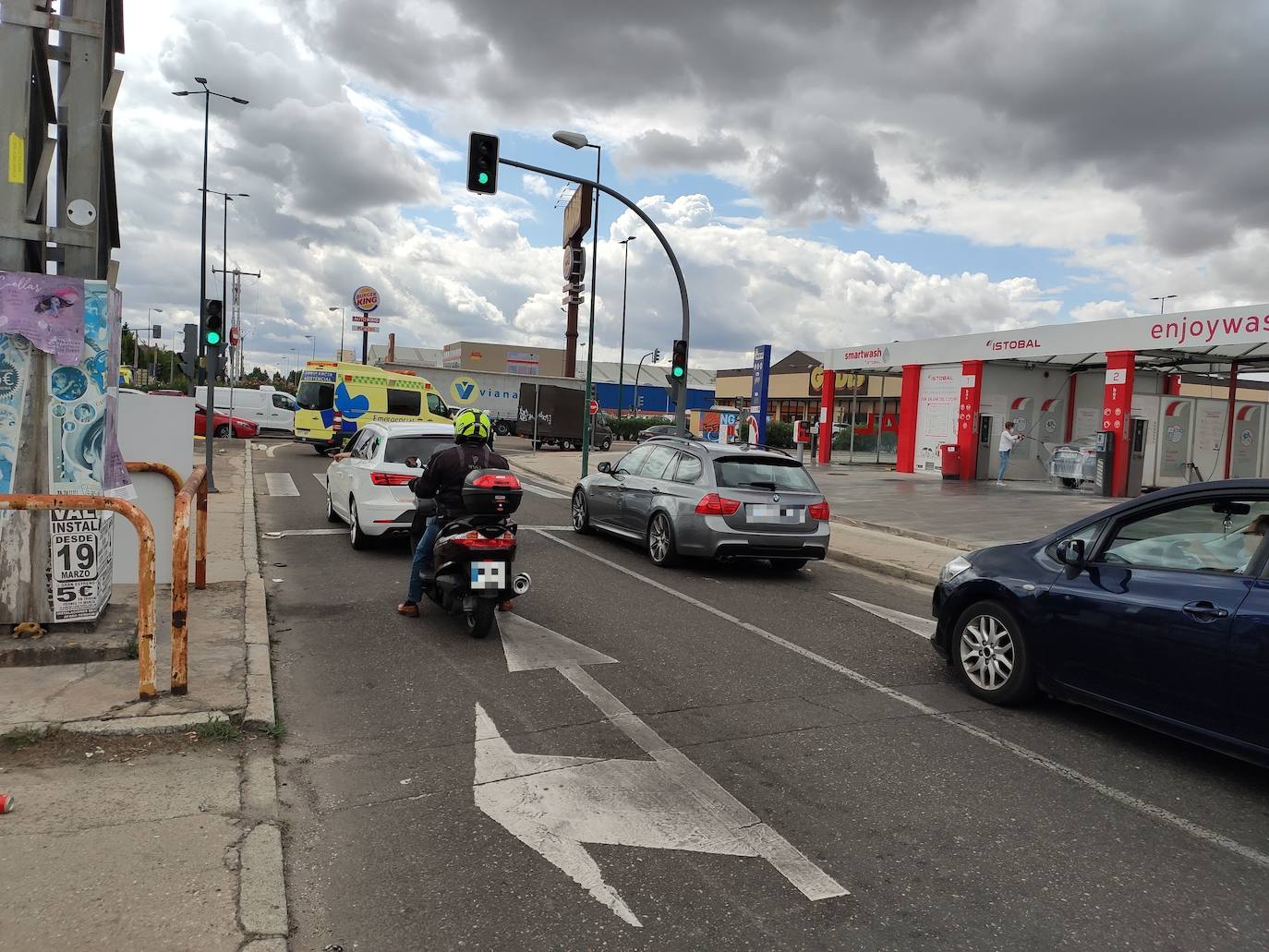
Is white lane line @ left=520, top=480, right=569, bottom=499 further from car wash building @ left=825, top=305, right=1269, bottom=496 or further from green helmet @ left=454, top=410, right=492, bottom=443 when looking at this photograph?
car wash building @ left=825, top=305, right=1269, bottom=496

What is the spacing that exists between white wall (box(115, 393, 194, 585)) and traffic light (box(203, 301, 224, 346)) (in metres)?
8.15

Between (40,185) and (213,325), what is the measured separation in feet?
34.4

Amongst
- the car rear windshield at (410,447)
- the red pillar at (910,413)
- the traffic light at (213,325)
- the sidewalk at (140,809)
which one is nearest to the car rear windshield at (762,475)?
the car rear windshield at (410,447)

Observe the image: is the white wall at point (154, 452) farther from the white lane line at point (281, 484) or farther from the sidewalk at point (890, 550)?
the white lane line at point (281, 484)

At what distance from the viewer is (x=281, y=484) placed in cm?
1848

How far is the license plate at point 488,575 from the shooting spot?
21.9 feet

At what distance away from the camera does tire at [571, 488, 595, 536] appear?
40.8ft

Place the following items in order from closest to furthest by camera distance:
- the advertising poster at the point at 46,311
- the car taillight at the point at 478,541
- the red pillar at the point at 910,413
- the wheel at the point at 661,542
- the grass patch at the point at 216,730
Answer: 1. the grass patch at the point at 216,730
2. the advertising poster at the point at 46,311
3. the car taillight at the point at 478,541
4. the wheel at the point at 661,542
5. the red pillar at the point at 910,413

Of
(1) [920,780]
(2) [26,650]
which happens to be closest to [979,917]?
(1) [920,780]

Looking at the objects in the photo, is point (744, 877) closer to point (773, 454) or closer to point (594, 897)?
point (594, 897)

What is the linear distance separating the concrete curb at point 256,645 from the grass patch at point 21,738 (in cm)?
89

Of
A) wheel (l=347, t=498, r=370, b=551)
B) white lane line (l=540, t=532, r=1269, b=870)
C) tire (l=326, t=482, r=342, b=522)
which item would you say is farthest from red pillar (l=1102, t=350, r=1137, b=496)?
wheel (l=347, t=498, r=370, b=551)

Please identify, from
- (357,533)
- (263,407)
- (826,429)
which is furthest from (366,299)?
(357,533)

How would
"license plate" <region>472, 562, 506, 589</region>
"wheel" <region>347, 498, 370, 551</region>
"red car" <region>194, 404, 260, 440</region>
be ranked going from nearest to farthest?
"license plate" <region>472, 562, 506, 589</region>
"wheel" <region>347, 498, 370, 551</region>
"red car" <region>194, 404, 260, 440</region>
